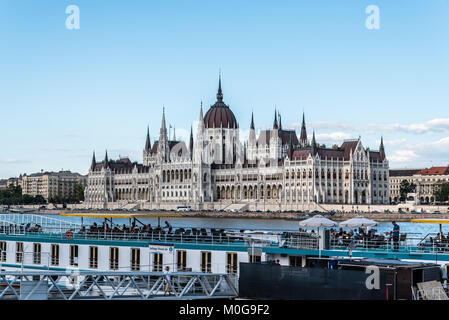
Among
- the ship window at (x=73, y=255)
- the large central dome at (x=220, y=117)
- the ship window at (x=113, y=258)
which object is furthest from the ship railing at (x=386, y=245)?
the large central dome at (x=220, y=117)

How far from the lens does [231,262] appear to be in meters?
23.3

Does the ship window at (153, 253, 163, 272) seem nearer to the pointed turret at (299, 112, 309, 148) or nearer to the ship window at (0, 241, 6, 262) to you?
the ship window at (0, 241, 6, 262)

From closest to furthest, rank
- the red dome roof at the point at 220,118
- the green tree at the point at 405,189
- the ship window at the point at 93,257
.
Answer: the ship window at the point at 93,257 → the green tree at the point at 405,189 → the red dome roof at the point at 220,118

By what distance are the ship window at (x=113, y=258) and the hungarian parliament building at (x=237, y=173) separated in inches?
3881

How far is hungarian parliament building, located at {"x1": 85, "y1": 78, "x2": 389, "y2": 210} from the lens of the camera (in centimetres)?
12950

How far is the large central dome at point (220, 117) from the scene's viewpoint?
160750 mm

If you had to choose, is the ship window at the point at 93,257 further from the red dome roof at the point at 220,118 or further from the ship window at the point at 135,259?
the red dome roof at the point at 220,118

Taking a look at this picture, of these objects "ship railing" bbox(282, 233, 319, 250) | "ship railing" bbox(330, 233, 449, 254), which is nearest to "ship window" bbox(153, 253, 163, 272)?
"ship railing" bbox(282, 233, 319, 250)

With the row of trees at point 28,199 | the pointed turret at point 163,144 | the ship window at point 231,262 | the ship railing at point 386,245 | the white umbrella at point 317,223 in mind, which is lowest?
the row of trees at point 28,199

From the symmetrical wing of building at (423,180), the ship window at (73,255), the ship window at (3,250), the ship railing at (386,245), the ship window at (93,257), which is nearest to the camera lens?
the ship railing at (386,245)

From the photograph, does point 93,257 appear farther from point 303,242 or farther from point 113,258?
point 303,242

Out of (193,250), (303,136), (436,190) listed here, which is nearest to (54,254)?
(193,250)
